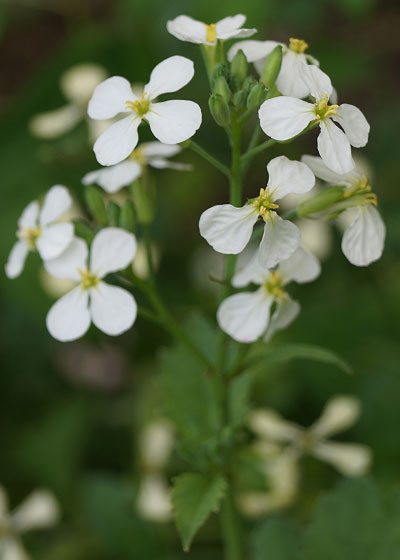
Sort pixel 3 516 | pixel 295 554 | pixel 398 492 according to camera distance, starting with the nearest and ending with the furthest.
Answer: pixel 398 492 → pixel 295 554 → pixel 3 516

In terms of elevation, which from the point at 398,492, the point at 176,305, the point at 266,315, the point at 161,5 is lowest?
the point at 176,305

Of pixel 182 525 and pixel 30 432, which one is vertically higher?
pixel 182 525

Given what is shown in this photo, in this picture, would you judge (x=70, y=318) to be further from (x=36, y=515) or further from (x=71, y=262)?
(x=36, y=515)

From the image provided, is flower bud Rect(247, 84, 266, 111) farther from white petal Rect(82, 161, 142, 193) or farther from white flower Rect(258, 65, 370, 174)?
white petal Rect(82, 161, 142, 193)

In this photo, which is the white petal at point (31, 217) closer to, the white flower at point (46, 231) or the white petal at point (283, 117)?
the white flower at point (46, 231)

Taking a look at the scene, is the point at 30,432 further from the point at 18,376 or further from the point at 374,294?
the point at 374,294

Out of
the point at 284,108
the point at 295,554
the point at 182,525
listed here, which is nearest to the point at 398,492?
the point at 295,554

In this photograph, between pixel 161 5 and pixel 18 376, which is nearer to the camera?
pixel 161 5

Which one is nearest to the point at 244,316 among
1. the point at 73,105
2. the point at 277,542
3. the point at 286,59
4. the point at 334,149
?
the point at 334,149
